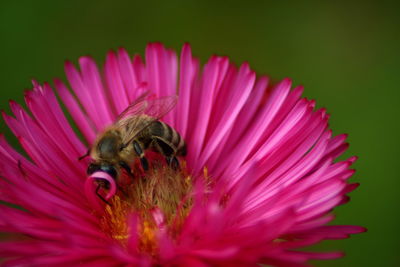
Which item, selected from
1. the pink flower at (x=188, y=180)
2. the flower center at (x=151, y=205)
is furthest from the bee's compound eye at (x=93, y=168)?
the flower center at (x=151, y=205)

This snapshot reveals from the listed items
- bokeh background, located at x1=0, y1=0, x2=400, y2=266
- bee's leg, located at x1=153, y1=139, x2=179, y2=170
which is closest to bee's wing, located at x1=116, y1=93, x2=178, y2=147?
bee's leg, located at x1=153, y1=139, x2=179, y2=170

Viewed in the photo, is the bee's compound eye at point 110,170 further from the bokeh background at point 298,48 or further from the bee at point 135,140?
the bokeh background at point 298,48

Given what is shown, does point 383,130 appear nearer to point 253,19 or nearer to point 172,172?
point 253,19

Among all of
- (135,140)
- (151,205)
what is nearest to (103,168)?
(135,140)

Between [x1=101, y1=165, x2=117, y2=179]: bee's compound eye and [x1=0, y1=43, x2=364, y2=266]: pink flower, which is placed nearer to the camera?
[x1=0, y1=43, x2=364, y2=266]: pink flower

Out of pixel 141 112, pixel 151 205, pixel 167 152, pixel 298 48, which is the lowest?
pixel 151 205

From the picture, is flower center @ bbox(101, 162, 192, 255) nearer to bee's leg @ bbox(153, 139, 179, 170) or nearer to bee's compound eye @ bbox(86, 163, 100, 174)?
bee's leg @ bbox(153, 139, 179, 170)

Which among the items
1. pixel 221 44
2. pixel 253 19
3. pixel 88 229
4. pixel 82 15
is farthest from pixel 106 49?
pixel 88 229

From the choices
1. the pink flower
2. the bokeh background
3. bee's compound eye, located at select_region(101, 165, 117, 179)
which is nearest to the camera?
the pink flower

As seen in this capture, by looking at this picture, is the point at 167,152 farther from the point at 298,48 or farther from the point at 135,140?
the point at 298,48
